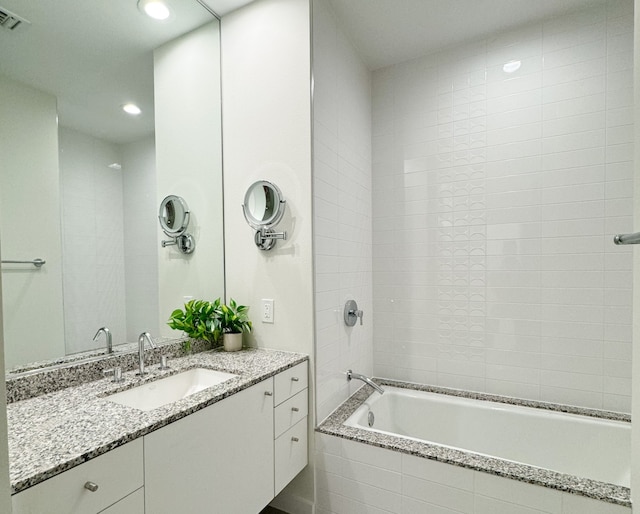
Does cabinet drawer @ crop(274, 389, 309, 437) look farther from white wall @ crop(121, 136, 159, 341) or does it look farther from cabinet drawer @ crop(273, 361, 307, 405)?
white wall @ crop(121, 136, 159, 341)

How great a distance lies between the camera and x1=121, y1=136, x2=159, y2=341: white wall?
162 centimetres

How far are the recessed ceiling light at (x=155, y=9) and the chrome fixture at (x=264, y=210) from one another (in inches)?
37.5

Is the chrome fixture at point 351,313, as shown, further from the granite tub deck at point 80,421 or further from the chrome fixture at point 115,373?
the chrome fixture at point 115,373

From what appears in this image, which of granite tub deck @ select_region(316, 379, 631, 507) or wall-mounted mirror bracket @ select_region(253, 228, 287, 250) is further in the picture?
wall-mounted mirror bracket @ select_region(253, 228, 287, 250)

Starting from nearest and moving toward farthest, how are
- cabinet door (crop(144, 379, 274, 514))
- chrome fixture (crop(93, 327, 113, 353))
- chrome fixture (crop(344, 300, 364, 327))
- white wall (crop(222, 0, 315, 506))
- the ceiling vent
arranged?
cabinet door (crop(144, 379, 274, 514)), the ceiling vent, chrome fixture (crop(93, 327, 113, 353)), white wall (crop(222, 0, 315, 506)), chrome fixture (crop(344, 300, 364, 327))

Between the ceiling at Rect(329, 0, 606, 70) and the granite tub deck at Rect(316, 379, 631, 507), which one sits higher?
the ceiling at Rect(329, 0, 606, 70)

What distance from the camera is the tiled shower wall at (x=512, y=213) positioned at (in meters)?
1.91

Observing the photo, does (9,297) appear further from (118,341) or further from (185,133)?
(185,133)

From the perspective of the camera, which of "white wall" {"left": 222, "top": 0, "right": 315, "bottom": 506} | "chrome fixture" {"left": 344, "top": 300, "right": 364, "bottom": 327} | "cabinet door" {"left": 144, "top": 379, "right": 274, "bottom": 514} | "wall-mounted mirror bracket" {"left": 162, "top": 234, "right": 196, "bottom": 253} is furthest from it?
"chrome fixture" {"left": 344, "top": 300, "right": 364, "bottom": 327}

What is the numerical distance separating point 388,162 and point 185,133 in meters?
1.39

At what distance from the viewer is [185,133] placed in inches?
75.7

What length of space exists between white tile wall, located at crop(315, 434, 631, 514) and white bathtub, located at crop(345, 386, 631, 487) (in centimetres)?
16

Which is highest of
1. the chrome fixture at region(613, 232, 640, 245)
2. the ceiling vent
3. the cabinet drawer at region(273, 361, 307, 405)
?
the ceiling vent

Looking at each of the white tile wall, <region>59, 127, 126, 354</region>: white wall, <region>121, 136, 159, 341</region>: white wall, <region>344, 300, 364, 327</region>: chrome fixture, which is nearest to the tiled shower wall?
<region>344, 300, 364, 327</region>: chrome fixture
